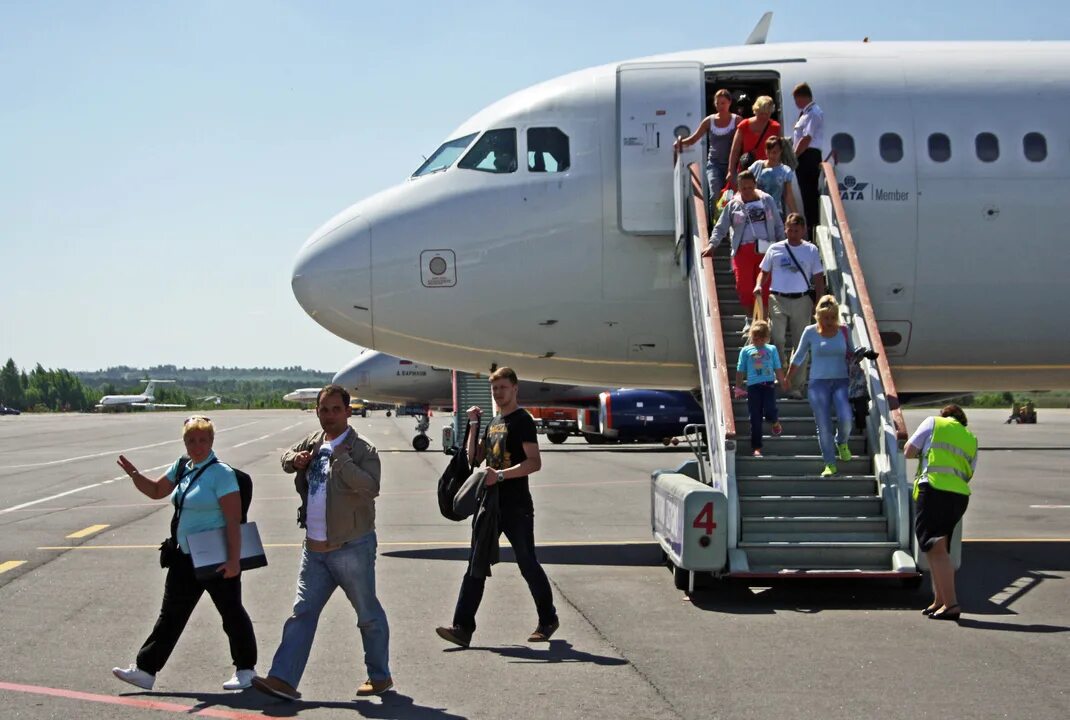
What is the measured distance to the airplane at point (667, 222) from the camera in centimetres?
1250

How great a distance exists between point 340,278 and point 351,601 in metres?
6.56

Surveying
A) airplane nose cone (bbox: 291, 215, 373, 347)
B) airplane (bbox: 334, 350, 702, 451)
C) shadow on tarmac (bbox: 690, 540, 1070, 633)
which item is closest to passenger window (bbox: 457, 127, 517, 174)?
airplane nose cone (bbox: 291, 215, 373, 347)

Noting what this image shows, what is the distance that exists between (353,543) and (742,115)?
8.74m

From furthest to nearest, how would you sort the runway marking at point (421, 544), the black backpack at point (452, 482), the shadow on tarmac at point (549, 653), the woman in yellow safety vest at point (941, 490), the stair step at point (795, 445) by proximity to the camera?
the runway marking at point (421, 544) → the stair step at point (795, 445) → the woman in yellow safety vest at point (941, 490) → the black backpack at point (452, 482) → the shadow on tarmac at point (549, 653)

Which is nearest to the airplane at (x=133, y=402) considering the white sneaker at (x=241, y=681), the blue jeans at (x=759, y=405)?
the blue jeans at (x=759, y=405)

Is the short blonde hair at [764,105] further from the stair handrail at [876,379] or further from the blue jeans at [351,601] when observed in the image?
the blue jeans at [351,601]

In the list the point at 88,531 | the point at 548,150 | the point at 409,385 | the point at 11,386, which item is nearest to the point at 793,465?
the point at 548,150

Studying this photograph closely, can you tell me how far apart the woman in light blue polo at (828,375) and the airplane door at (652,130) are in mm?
2544

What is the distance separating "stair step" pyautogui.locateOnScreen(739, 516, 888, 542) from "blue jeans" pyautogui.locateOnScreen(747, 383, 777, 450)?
1.05 m

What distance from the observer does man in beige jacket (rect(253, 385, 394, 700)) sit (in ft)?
21.8

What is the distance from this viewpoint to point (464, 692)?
6.70 m

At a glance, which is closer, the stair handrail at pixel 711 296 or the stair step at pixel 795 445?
the stair handrail at pixel 711 296

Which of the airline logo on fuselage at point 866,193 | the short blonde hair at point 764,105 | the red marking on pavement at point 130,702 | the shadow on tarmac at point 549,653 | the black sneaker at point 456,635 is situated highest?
the short blonde hair at point 764,105

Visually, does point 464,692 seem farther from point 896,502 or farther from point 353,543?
point 896,502
